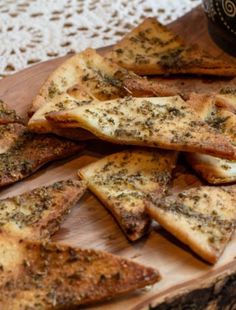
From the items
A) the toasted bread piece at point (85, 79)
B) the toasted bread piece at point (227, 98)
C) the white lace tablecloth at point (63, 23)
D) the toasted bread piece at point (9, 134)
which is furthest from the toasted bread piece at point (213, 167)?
the white lace tablecloth at point (63, 23)

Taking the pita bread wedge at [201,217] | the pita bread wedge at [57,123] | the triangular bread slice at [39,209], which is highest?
the pita bread wedge at [57,123]

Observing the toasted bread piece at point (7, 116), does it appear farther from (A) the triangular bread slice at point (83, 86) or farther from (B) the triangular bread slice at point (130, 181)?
(B) the triangular bread slice at point (130, 181)

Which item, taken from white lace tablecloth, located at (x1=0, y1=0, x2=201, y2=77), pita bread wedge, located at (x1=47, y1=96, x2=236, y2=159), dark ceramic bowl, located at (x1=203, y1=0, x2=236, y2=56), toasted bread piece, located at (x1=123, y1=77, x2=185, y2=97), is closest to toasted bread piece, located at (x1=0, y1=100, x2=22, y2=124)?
pita bread wedge, located at (x1=47, y1=96, x2=236, y2=159)

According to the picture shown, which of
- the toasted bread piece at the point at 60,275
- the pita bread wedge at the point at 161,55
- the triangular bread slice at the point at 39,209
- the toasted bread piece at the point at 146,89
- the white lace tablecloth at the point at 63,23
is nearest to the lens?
the toasted bread piece at the point at 60,275

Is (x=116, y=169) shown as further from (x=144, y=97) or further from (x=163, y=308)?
(x=163, y=308)

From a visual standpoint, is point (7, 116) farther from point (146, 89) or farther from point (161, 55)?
point (161, 55)

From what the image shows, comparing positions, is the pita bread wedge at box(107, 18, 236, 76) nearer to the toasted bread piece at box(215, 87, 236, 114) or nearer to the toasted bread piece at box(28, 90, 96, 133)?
the toasted bread piece at box(215, 87, 236, 114)
